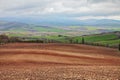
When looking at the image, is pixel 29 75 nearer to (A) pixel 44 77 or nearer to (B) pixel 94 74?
(A) pixel 44 77

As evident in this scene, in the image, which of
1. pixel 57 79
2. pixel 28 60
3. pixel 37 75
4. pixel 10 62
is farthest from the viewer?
pixel 28 60

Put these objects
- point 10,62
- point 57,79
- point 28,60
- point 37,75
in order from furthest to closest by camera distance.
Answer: point 28,60, point 10,62, point 37,75, point 57,79

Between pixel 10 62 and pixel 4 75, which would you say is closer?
pixel 4 75

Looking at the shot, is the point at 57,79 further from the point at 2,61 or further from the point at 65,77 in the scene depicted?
the point at 2,61

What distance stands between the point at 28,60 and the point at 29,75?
1659 centimetres

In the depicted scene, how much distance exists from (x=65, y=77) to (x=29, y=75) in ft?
11.0

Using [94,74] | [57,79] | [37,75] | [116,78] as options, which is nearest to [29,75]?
[37,75]

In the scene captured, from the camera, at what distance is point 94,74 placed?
26.8 meters

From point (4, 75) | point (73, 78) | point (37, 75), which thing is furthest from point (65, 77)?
point (4, 75)

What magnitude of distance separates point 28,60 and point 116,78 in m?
20.4

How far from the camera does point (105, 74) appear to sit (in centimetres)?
2684

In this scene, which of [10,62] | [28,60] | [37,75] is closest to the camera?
[37,75]

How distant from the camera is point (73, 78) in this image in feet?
80.6

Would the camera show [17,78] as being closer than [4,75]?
Yes
